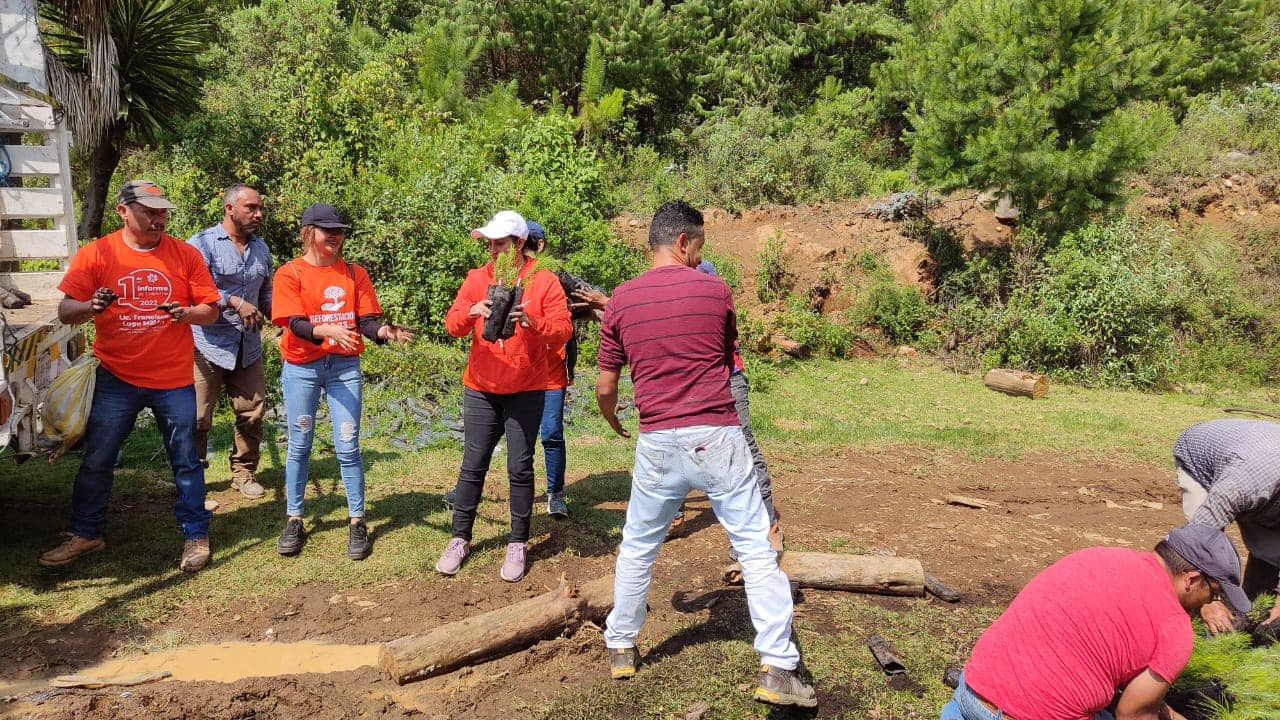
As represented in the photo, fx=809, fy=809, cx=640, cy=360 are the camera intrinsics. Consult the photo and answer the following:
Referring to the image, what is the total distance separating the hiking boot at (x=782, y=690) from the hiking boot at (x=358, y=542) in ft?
8.53

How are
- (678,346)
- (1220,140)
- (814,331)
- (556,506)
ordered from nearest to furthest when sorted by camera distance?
(678,346) → (556,506) → (814,331) → (1220,140)

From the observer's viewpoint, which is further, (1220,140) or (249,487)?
(1220,140)

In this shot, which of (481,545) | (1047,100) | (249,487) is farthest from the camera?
(1047,100)

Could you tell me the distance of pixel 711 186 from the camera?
14.8 metres

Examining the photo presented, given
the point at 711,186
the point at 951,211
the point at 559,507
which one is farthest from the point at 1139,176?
the point at 559,507

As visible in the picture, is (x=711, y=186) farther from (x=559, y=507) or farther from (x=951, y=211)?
(x=559, y=507)

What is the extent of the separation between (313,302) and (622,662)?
8.71 ft

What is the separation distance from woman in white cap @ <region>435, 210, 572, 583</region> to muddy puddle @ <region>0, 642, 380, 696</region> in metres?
0.90

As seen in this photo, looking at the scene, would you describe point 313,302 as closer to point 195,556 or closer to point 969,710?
point 195,556

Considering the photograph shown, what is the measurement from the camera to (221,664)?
12.1 ft

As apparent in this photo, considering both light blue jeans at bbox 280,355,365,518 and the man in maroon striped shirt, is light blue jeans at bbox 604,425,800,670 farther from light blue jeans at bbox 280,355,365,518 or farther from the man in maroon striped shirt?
light blue jeans at bbox 280,355,365,518

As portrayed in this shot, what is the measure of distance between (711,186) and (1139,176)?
7.38m

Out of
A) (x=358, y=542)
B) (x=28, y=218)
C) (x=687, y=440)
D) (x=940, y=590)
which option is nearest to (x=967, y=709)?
(x=687, y=440)

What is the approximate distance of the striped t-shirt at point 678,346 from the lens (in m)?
3.37
